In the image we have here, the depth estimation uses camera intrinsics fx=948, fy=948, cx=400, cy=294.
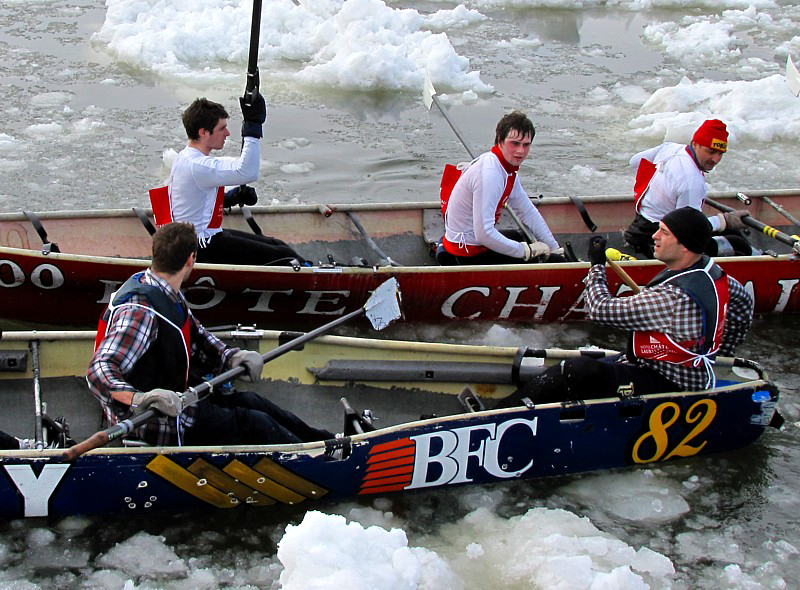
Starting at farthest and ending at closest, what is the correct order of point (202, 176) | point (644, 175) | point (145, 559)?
point (644, 175) → point (202, 176) → point (145, 559)

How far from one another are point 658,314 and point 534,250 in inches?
105

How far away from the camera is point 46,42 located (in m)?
16.8

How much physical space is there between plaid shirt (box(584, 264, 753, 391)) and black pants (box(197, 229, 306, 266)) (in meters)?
3.13

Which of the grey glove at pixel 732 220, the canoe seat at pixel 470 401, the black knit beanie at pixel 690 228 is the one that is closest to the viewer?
the black knit beanie at pixel 690 228

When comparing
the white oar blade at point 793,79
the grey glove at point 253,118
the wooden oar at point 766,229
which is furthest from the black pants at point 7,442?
the white oar blade at point 793,79

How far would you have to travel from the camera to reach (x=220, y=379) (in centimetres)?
556

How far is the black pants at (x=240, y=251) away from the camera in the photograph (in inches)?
321

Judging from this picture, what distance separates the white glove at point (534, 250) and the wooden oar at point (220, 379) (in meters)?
1.40

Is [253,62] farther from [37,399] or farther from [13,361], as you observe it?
[37,399]

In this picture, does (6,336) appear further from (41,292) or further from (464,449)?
(464,449)

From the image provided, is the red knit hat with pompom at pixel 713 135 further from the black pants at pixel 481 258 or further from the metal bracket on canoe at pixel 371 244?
the metal bracket on canoe at pixel 371 244

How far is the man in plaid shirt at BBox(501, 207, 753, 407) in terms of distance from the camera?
228 inches

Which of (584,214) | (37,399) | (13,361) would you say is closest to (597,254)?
(584,214)

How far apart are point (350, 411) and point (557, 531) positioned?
1.52 meters
